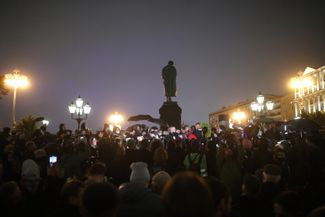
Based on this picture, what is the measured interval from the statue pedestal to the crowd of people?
32.5 feet

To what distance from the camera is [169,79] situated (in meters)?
22.7

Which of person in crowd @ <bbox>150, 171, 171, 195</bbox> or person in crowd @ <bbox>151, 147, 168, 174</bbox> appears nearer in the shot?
person in crowd @ <bbox>150, 171, 171, 195</bbox>

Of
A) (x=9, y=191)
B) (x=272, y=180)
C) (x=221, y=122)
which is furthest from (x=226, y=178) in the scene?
(x=221, y=122)

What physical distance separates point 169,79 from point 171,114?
249cm

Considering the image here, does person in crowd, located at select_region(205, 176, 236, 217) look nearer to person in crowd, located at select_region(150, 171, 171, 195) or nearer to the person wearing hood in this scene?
the person wearing hood

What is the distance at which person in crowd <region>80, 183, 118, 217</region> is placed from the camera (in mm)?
3094

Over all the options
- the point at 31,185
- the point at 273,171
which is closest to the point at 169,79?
the point at 31,185

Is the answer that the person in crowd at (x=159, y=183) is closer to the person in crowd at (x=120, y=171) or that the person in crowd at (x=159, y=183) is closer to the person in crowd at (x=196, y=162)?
the person in crowd at (x=120, y=171)

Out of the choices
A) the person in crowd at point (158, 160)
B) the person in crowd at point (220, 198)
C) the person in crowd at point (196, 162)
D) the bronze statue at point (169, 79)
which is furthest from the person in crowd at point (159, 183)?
the bronze statue at point (169, 79)

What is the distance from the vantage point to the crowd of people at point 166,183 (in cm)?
305

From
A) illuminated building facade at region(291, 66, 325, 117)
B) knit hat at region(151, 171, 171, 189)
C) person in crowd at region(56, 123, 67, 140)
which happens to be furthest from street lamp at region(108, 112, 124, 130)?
illuminated building facade at region(291, 66, 325, 117)

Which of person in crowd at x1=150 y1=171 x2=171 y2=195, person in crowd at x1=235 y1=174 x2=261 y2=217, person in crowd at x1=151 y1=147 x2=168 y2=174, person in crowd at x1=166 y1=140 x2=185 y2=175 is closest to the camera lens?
person in crowd at x1=235 y1=174 x2=261 y2=217

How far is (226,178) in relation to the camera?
764 centimetres

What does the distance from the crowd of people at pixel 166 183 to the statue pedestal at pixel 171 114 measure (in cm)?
991
